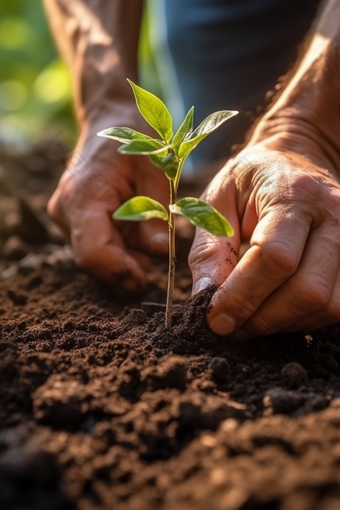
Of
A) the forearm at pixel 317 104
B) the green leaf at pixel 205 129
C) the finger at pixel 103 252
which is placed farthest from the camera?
the finger at pixel 103 252

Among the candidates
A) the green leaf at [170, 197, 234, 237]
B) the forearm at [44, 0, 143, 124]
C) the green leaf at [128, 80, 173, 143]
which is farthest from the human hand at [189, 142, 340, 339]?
the forearm at [44, 0, 143, 124]

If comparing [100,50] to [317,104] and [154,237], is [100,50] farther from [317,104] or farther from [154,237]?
[317,104]

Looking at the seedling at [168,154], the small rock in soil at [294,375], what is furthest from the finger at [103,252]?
the small rock in soil at [294,375]

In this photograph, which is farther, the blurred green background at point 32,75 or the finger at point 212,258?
the blurred green background at point 32,75

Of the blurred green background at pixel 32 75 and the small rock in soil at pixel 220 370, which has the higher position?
the small rock in soil at pixel 220 370

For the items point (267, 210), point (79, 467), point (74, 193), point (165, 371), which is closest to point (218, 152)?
point (74, 193)

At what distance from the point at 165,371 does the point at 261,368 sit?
348mm

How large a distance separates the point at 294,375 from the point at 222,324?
9.8 inches

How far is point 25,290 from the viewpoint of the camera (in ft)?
7.75

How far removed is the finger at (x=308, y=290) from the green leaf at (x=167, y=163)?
16.9 inches

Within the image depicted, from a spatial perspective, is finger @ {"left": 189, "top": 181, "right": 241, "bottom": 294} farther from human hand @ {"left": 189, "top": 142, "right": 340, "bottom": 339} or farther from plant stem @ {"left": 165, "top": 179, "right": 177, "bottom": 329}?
plant stem @ {"left": 165, "top": 179, "right": 177, "bottom": 329}

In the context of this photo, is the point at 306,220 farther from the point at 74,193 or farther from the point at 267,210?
the point at 74,193

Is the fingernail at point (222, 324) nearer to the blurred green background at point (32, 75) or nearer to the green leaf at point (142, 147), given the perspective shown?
the green leaf at point (142, 147)

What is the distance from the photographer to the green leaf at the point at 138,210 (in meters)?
1.32
